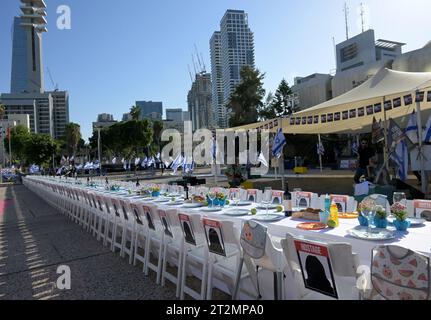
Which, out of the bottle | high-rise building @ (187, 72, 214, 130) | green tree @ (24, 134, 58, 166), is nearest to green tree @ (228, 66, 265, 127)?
green tree @ (24, 134, 58, 166)

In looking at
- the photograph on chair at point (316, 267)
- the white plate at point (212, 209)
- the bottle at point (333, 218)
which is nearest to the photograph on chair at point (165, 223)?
the white plate at point (212, 209)

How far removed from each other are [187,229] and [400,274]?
216 cm

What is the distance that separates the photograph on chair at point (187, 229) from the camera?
3.50 metres

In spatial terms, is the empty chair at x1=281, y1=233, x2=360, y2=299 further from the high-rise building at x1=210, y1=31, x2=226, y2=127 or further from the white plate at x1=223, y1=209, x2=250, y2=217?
the high-rise building at x1=210, y1=31, x2=226, y2=127

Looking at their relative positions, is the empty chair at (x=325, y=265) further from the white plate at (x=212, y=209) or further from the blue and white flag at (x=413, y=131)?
the blue and white flag at (x=413, y=131)

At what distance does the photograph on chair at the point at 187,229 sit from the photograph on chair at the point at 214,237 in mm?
345

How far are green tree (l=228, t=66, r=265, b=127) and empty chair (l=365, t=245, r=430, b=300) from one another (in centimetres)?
3592

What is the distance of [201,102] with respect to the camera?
9406cm

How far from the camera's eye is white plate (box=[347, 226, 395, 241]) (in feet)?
8.14

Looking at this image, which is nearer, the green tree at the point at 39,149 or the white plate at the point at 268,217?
the white plate at the point at 268,217

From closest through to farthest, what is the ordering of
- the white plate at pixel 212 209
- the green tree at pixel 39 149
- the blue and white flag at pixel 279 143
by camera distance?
the white plate at pixel 212 209 → the blue and white flag at pixel 279 143 → the green tree at pixel 39 149

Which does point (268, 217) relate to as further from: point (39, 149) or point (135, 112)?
point (135, 112)
